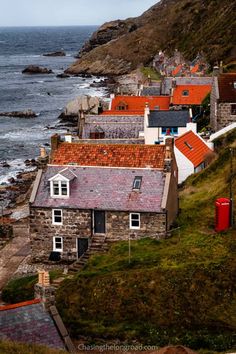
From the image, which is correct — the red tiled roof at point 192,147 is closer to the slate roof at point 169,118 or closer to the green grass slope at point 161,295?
the slate roof at point 169,118

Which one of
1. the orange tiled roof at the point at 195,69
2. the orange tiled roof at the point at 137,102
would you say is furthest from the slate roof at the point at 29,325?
the orange tiled roof at the point at 195,69

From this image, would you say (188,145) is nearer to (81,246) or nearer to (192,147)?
(192,147)

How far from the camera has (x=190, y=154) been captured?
49.4 meters

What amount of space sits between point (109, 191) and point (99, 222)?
74.8 inches

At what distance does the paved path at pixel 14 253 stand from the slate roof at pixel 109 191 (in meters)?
4.58

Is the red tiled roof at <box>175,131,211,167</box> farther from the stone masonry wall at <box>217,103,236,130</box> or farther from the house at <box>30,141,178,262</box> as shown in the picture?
the house at <box>30,141,178,262</box>

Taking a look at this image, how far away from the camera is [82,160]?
3738 cm

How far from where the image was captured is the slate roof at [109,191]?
112 feet

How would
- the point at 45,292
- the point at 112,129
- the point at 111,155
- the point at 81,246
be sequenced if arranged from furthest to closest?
the point at 112,129, the point at 111,155, the point at 81,246, the point at 45,292

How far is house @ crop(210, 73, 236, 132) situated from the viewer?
56625mm

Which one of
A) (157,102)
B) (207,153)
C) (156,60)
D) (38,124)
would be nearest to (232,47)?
(156,60)

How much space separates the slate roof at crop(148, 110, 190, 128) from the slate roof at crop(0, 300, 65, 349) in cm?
3547

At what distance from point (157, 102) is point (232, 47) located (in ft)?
162

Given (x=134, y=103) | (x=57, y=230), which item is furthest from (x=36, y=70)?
(x=57, y=230)
